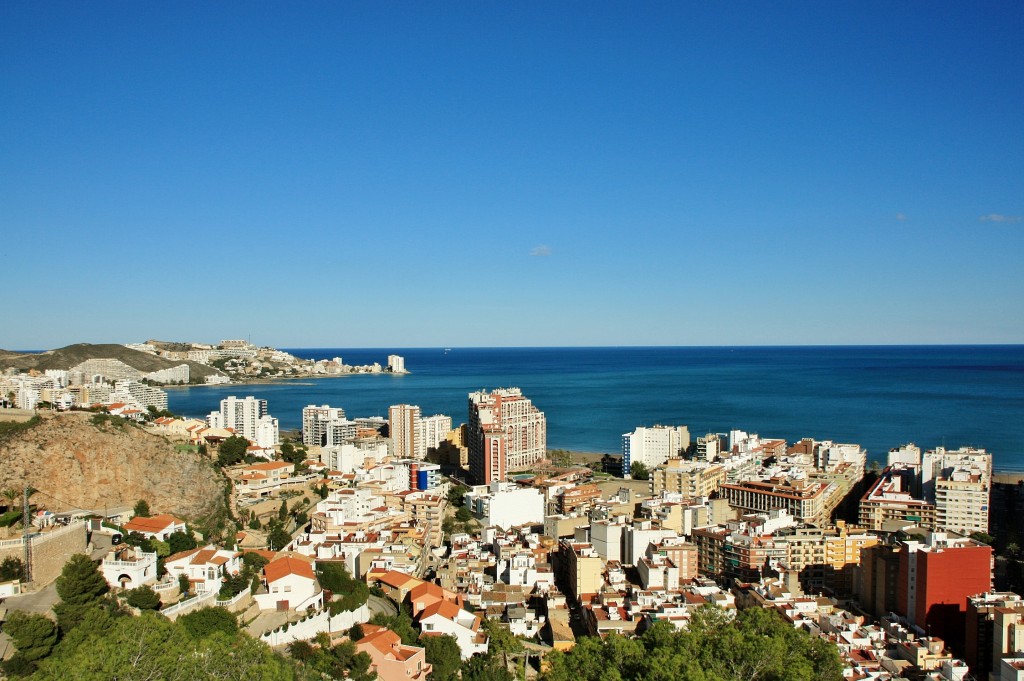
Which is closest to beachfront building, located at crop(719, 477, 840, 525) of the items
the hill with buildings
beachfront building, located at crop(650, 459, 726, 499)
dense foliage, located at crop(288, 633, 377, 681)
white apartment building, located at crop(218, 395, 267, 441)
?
beachfront building, located at crop(650, 459, 726, 499)

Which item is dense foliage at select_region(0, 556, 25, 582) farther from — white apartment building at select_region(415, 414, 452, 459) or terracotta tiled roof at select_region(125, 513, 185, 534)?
white apartment building at select_region(415, 414, 452, 459)

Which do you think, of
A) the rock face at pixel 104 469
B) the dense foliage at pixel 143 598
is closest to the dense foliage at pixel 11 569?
the dense foliage at pixel 143 598

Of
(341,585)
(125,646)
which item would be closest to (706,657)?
(341,585)

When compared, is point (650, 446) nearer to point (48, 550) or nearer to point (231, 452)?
point (231, 452)

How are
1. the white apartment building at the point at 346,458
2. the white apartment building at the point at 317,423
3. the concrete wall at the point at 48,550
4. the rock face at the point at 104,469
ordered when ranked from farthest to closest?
the white apartment building at the point at 317,423 < the white apartment building at the point at 346,458 < the rock face at the point at 104,469 < the concrete wall at the point at 48,550

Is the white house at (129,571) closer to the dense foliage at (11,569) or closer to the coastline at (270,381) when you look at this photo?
the dense foliage at (11,569)

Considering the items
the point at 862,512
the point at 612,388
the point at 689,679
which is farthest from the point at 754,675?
the point at 612,388
